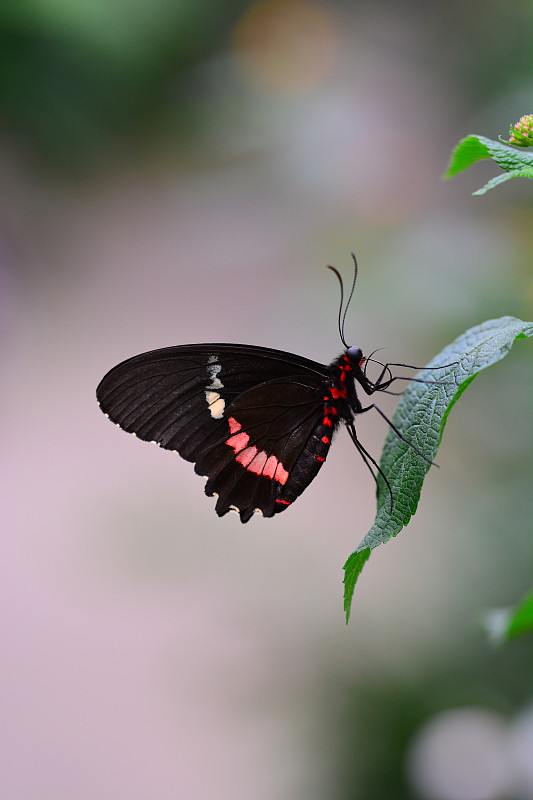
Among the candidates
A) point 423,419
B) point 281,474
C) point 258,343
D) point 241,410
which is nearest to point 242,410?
point 241,410

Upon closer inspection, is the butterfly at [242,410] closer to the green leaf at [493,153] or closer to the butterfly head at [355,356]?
the butterfly head at [355,356]

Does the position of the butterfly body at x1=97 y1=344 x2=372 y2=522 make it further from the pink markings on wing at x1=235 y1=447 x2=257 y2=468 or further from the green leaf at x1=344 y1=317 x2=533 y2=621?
the green leaf at x1=344 y1=317 x2=533 y2=621

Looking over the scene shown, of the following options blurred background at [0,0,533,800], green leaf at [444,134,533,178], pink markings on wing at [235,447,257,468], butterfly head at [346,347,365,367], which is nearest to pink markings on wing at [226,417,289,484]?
pink markings on wing at [235,447,257,468]

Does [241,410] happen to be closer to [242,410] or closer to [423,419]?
[242,410]

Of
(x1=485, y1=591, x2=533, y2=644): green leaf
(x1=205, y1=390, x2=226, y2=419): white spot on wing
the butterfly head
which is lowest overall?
(x1=485, y1=591, x2=533, y2=644): green leaf

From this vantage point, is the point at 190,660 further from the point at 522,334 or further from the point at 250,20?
the point at 250,20

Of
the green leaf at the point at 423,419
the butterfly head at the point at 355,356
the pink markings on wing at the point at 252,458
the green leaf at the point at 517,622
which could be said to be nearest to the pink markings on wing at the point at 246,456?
the pink markings on wing at the point at 252,458

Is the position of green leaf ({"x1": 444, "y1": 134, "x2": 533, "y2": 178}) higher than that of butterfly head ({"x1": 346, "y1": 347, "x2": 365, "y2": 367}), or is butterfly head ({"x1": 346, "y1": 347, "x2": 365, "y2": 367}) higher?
green leaf ({"x1": 444, "y1": 134, "x2": 533, "y2": 178})
